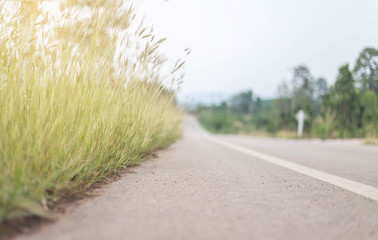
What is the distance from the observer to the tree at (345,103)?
16.1m

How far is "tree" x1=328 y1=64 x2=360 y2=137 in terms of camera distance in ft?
52.8

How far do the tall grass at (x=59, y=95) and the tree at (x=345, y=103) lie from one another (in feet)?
52.7

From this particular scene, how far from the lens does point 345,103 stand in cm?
1656

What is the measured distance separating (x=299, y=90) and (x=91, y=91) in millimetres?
49322

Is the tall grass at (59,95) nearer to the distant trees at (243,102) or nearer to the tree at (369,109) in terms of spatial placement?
the tree at (369,109)

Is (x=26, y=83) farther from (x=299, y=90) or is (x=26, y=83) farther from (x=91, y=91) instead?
(x=299, y=90)

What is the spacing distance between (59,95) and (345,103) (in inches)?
685

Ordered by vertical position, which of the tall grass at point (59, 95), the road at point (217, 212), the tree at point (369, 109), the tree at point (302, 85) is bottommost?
the road at point (217, 212)

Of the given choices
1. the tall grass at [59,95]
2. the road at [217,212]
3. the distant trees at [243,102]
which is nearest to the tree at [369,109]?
the road at [217,212]

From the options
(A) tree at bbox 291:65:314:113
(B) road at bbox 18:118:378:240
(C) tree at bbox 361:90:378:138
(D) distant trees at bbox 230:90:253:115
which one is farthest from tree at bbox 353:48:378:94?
(D) distant trees at bbox 230:90:253:115

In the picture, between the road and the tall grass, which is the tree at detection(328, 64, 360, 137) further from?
the tall grass

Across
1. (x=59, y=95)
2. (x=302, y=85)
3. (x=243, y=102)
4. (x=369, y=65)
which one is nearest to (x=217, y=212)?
(x=59, y=95)

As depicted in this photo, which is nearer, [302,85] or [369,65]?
[369,65]

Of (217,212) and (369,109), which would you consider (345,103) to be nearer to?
(369,109)
